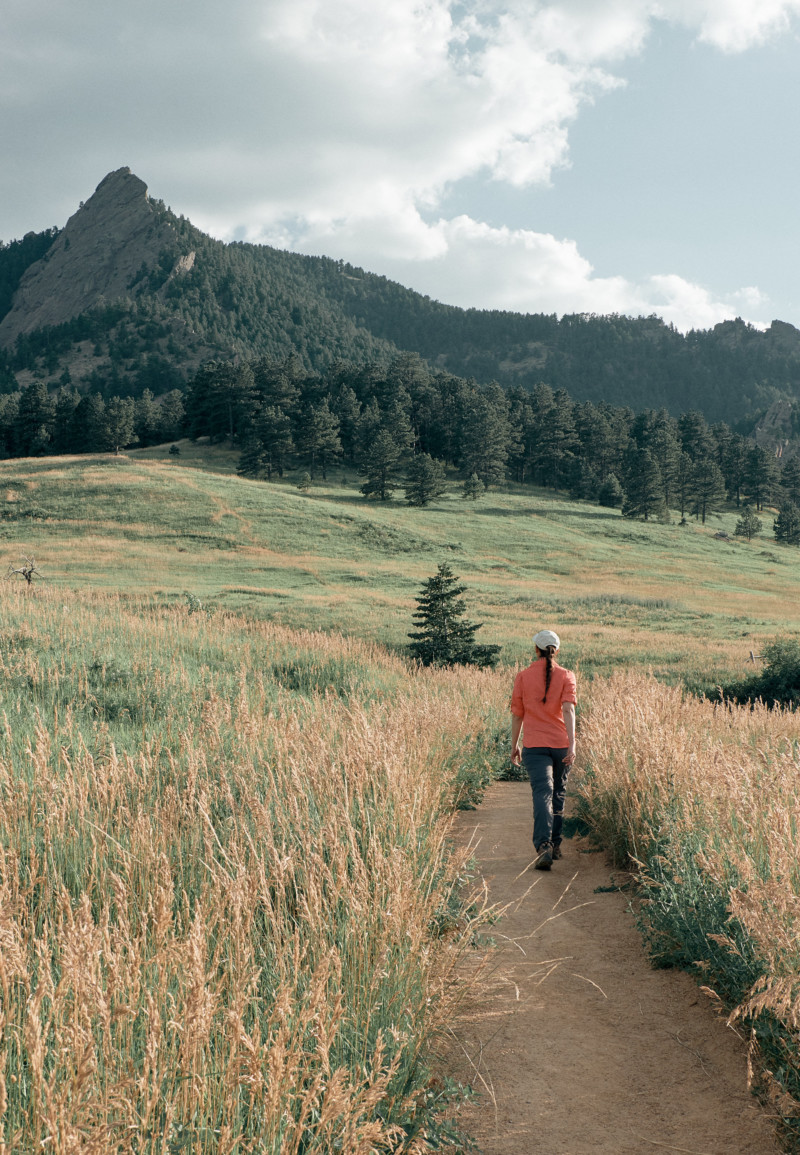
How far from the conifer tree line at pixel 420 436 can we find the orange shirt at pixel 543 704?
70365 mm

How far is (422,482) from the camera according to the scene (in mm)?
76750

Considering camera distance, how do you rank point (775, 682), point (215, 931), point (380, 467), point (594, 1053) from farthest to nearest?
point (380, 467), point (775, 682), point (594, 1053), point (215, 931)

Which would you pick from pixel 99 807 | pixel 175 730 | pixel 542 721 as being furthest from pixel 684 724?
pixel 99 807

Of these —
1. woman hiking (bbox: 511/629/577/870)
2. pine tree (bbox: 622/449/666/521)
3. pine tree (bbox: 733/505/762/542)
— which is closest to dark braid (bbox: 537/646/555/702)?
woman hiking (bbox: 511/629/577/870)

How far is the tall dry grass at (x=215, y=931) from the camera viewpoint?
1957mm

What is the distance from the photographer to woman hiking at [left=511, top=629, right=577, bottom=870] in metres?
6.82

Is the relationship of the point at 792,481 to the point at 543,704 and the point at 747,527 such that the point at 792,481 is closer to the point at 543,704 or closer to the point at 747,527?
the point at 747,527

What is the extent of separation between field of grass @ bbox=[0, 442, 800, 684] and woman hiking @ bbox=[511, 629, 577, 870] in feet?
47.1

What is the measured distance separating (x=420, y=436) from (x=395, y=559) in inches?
1989

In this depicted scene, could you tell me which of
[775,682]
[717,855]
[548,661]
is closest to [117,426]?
[775,682]

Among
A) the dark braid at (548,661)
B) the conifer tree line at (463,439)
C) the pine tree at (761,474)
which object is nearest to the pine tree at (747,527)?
the conifer tree line at (463,439)

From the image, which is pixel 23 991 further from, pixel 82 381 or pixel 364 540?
pixel 82 381

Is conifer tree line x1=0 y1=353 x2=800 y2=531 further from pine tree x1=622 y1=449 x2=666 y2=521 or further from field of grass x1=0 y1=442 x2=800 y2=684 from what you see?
field of grass x1=0 y1=442 x2=800 y2=684

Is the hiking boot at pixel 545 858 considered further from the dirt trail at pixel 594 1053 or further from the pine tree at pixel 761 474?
the pine tree at pixel 761 474
